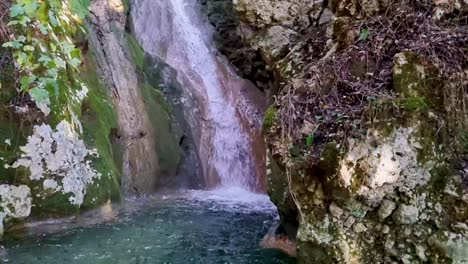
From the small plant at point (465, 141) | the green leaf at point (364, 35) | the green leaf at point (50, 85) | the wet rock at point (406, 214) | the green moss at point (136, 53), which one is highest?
the green moss at point (136, 53)

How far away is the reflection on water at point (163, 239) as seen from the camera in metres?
5.25

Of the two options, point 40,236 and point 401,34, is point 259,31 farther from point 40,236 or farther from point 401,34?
point 40,236

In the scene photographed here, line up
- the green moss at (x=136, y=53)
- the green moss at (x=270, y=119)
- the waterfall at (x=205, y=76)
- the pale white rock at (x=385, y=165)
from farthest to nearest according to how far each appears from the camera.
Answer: the waterfall at (x=205, y=76) < the green moss at (x=136, y=53) < the green moss at (x=270, y=119) < the pale white rock at (x=385, y=165)

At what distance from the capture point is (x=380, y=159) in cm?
394

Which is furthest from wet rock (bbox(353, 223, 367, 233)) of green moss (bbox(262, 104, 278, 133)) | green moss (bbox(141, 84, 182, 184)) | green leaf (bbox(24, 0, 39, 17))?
green moss (bbox(141, 84, 182, 184))

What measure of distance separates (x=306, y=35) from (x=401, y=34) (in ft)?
8.44

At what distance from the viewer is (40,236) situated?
586 centimetres

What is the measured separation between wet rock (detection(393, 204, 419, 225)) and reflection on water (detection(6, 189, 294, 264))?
169cm

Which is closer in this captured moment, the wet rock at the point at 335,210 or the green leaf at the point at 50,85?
the green leaf at the point at 50,85

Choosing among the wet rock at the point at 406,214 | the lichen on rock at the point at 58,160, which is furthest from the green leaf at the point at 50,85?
the lichen on rock at the point at 58,160

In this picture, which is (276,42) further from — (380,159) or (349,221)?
(349,221)

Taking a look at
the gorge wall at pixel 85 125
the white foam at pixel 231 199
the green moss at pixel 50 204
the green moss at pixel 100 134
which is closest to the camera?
the gorge wall at pixel 85 125

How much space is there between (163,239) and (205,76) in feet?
22.9

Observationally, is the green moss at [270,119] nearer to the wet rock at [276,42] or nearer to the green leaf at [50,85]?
the wet rock at [276,42]
